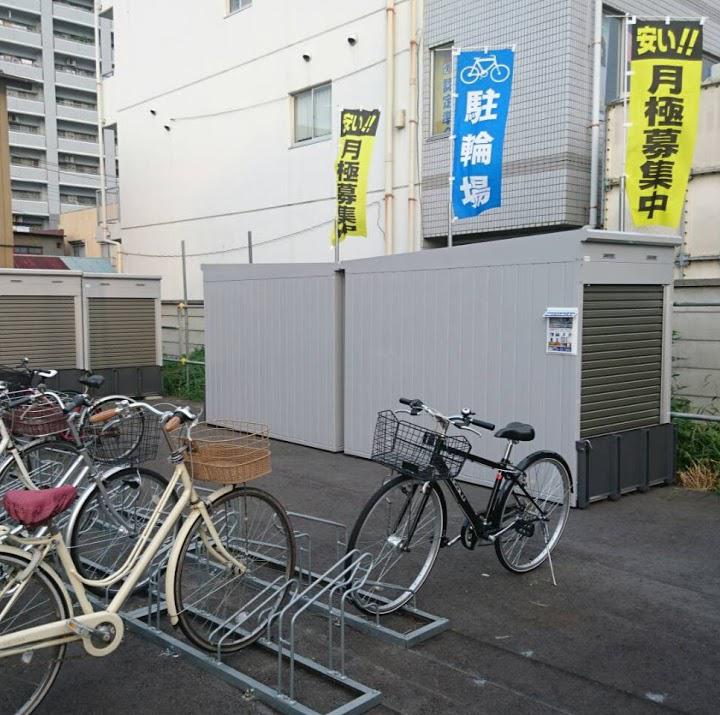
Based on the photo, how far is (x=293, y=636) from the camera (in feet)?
10.9

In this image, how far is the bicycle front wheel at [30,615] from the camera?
9.58 feet

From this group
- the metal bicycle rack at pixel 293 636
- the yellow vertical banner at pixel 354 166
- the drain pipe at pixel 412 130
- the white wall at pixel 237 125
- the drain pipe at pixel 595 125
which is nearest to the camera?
the metal bicycle rack at pixel 293 636

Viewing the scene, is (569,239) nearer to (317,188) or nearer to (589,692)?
(589,692)

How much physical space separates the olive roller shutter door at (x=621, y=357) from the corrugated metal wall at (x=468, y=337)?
21 centimetres

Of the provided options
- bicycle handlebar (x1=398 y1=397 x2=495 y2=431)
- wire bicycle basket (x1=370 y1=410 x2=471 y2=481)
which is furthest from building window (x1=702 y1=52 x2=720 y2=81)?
wire bicycle basket (x1=370 y1=410 x2=471 y2=481)

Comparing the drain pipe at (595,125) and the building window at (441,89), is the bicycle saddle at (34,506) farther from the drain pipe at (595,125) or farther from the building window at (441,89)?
the building window at (441,89)

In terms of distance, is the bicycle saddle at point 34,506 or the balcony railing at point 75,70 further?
the balcony railing at point 75,70

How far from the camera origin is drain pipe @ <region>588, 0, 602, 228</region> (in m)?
9.43

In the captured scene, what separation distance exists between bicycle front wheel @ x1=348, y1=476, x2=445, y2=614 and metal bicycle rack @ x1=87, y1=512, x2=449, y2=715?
0.09 meters

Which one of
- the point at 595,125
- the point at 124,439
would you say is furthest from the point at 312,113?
the point at 124,439

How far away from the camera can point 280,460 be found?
7973mm

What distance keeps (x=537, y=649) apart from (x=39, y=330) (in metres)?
9.37

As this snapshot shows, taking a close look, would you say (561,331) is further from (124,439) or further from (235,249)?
(235,249)

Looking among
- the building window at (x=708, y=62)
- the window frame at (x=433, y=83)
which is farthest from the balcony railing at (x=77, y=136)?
the building window at (x=708, y=62)
